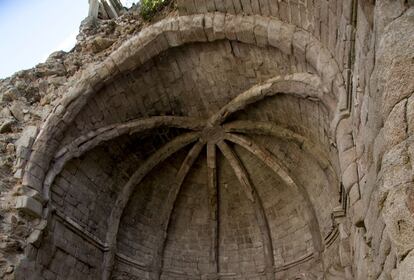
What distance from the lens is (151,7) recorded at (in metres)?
8.17

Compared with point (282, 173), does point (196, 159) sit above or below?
above

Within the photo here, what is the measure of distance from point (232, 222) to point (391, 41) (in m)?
7.23

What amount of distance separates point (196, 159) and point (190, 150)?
295 mm

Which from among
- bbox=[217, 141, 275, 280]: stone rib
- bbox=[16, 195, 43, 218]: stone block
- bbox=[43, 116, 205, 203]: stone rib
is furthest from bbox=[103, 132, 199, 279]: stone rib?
bbox=[16, 195, 43, 218]: stone block

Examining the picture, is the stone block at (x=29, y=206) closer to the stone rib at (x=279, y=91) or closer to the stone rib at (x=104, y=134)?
the stone rib at (x=104, y=134)

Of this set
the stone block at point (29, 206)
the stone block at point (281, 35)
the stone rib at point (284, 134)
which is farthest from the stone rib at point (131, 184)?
the stone block at point (281, 35)

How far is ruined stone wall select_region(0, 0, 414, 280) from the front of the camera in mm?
6391

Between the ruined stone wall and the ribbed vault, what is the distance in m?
0.03

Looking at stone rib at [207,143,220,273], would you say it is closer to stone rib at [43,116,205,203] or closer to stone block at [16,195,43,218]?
stone rib at [43,116,205,203]

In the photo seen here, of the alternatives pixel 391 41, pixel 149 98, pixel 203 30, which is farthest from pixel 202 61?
pixel 391 41

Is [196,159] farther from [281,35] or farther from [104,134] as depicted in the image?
[281,35]

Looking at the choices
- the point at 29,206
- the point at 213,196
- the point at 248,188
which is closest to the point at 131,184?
the point at 213,196

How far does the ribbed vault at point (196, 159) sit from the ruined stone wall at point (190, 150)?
26 mm

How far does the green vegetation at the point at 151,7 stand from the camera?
26.5 feet
